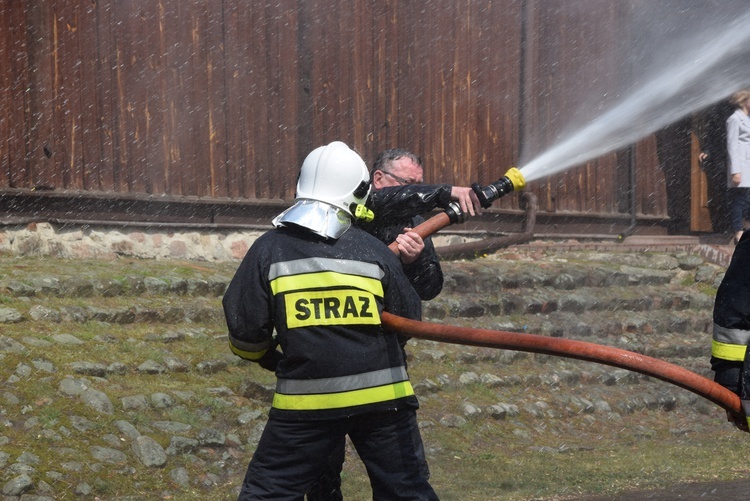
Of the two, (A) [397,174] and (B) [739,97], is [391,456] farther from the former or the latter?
(B) [739,97]

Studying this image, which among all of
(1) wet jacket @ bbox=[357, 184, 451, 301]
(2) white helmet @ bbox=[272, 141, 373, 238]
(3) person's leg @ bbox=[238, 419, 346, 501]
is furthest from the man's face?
(3) person's leg @ bbox=[238, 419, 346, 501]

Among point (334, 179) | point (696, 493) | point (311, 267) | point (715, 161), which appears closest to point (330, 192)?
point (334, 179)

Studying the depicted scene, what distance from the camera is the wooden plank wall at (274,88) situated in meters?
9.27

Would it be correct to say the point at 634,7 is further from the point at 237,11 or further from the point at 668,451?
the point at 668,451

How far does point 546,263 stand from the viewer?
12.3 m

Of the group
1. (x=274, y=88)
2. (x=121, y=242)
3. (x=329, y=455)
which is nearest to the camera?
(x=329, y=455)

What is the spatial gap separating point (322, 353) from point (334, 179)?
2.45 ft

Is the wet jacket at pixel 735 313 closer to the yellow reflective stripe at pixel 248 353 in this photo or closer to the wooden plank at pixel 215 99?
the yellow reflective stripe at pixel 248 353

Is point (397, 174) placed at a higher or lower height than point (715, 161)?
lower

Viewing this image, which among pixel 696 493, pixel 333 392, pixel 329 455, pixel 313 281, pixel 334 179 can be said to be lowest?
pixel 696 493

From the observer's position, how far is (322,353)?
425 cm

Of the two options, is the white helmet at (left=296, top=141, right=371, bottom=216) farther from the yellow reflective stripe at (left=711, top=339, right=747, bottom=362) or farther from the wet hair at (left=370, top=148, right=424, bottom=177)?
the yellow reflective stripe at (left=711, top=339, right=747, bottom=362)

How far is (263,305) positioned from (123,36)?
6042mm

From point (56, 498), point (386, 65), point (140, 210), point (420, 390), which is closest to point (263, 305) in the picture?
point (56, 498)
